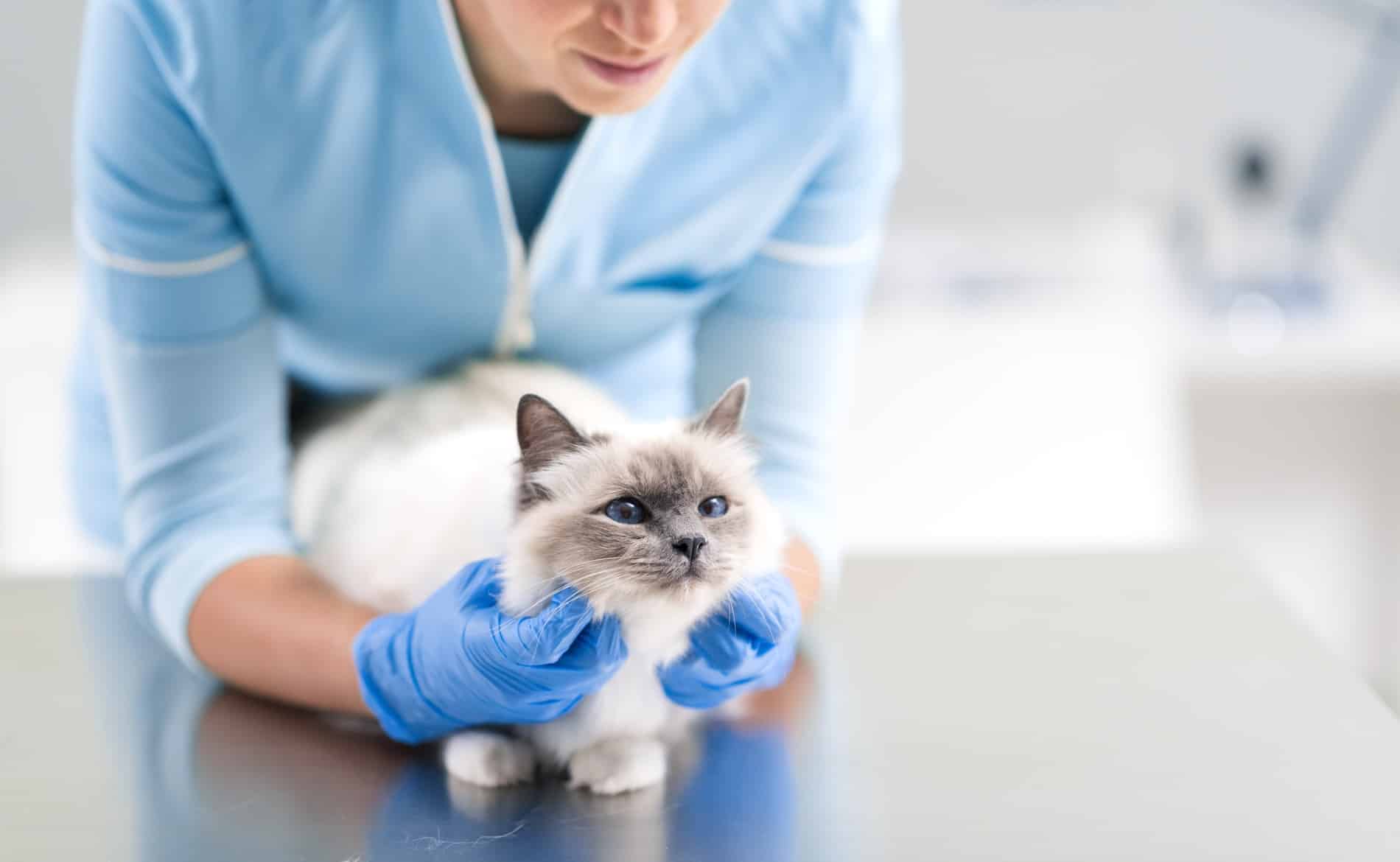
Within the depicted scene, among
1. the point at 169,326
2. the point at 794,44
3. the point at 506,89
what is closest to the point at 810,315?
the point at 794,44

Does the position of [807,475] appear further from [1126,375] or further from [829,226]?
[1126,375]

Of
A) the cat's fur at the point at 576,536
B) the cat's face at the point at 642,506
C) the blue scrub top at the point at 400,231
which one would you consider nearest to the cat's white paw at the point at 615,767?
the cat's fur at the point at 576,536

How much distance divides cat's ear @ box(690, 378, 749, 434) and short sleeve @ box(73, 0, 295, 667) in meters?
0.45

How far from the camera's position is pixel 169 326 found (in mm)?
1074

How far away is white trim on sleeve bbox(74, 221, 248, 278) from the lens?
1.06 meters

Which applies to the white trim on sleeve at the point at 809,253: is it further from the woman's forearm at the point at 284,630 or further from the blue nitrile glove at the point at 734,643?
the blue nitrile glove at the point at 734,643

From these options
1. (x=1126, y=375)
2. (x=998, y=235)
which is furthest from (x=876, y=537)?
(x=998, y=235)

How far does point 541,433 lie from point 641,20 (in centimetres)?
28

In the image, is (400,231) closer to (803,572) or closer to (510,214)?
(510,214)

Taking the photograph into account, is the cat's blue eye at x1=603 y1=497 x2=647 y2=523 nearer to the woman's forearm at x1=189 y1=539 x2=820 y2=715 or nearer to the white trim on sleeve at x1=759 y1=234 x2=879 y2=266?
the woman's forearm at x1=189 y1=539 x2=820 y2=715

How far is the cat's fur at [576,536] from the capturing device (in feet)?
2.61

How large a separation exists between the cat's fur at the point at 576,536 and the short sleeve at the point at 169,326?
101 mm

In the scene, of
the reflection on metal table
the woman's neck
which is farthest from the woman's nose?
the reflection on metal table

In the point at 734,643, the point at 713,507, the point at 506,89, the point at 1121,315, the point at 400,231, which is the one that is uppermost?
the point at 506,89
